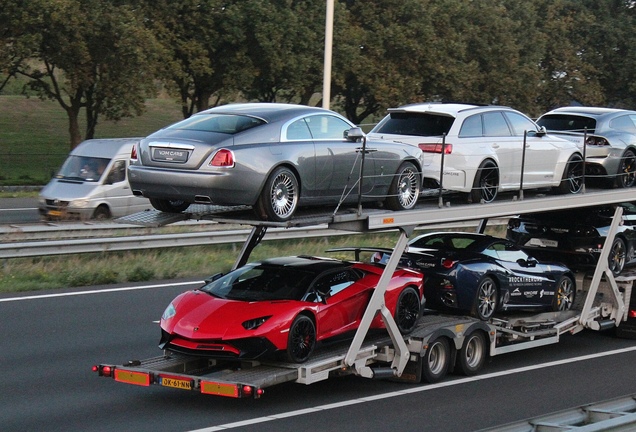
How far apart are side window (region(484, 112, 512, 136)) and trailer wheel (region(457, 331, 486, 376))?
2.84 metres

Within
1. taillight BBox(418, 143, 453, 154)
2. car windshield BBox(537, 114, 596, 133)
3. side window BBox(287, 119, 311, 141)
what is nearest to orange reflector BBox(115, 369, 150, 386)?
side window BBox(287, 119, 311, 141)

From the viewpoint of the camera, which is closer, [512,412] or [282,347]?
[282,347]

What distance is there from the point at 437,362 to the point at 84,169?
50.0 ft

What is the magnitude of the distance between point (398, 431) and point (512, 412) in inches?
65.5

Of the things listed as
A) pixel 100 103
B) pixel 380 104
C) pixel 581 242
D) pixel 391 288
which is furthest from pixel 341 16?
pixel 391 288

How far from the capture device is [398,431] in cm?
963

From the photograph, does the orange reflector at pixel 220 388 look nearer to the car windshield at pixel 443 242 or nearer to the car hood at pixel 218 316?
the car hood at pixel 218 316

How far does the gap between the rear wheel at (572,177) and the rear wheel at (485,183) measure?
166 cm

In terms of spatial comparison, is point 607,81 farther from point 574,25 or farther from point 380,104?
point 380,104

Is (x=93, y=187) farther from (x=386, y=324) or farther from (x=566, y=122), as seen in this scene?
(x=386, y=324)

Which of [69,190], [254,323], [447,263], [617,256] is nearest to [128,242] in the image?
[69,190]

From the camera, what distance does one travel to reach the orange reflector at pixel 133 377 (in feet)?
32.3

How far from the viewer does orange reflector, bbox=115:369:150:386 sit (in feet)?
32.3

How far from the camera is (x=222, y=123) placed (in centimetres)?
1030
